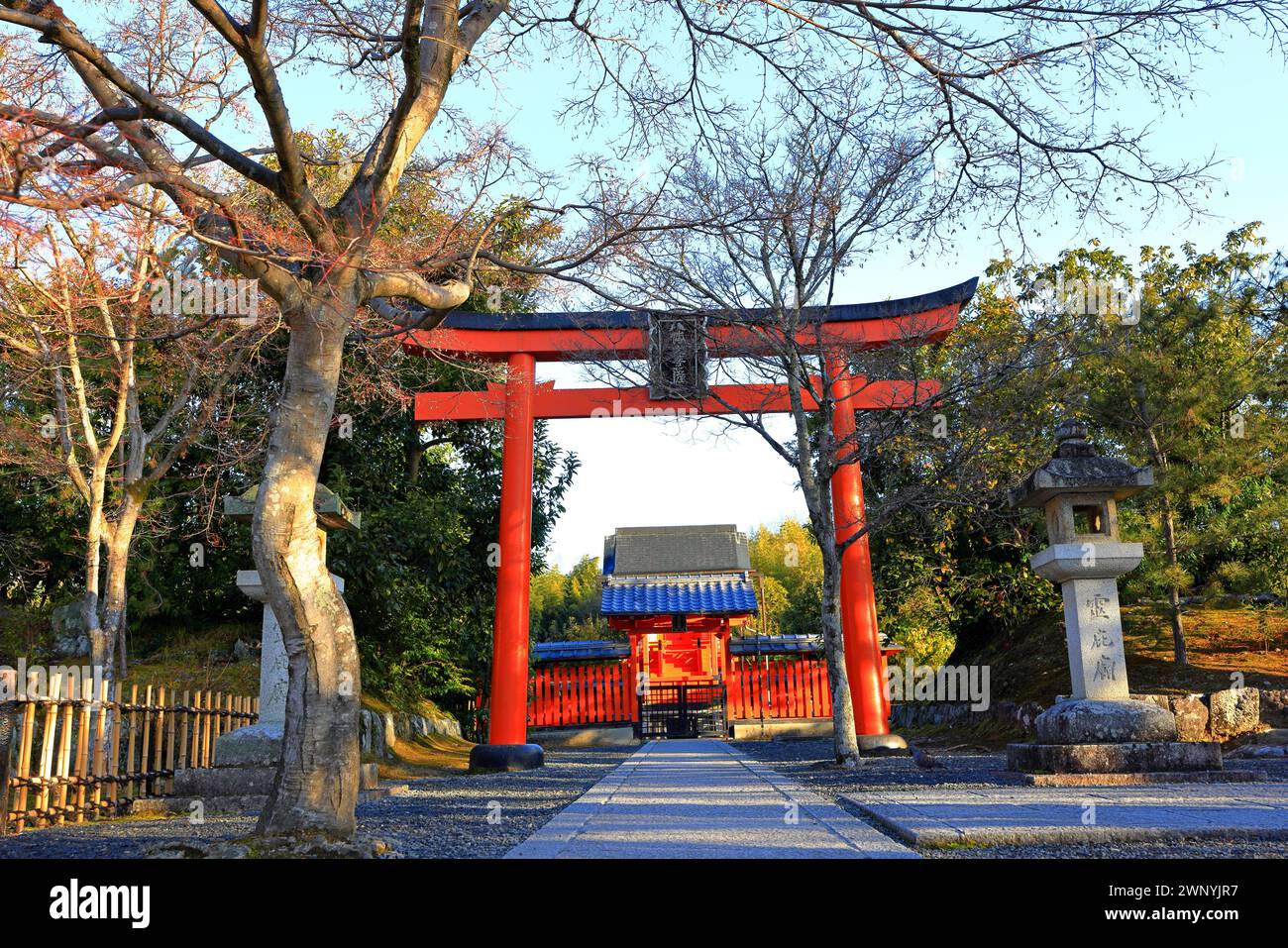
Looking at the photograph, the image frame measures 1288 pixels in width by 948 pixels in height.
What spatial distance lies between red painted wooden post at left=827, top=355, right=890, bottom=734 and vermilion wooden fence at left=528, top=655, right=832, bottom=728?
5831 mm

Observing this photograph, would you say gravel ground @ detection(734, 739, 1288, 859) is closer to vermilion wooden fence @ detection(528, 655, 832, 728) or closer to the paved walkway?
the paved walkway

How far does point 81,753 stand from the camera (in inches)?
245

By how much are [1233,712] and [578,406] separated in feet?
24.7

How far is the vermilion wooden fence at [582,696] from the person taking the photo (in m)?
17.6

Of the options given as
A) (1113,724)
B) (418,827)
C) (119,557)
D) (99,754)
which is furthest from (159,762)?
(1113,724)

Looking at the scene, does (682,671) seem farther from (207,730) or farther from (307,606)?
(307,606)

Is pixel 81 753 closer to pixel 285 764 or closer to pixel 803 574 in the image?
pixel 285 764

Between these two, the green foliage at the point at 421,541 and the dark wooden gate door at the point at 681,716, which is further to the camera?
the dark wooden gate door at the point at 681,716

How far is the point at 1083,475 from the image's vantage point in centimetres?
686

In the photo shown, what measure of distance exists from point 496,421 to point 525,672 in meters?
4.71

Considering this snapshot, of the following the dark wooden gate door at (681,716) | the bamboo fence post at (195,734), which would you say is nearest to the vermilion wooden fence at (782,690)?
the dark wooden gate door at (681,716)

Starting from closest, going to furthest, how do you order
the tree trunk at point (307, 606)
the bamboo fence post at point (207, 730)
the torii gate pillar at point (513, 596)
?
the tree trunk at point (307, 606) < the bamboo fence post at point (207, 730) < the torii gate pillar at point (513, 596)

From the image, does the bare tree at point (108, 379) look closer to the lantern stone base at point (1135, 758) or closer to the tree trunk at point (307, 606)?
the tree trunk at point (307, 606)

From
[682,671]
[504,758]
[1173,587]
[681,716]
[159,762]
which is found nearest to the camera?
[159,762]
